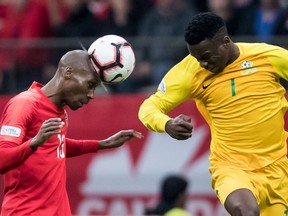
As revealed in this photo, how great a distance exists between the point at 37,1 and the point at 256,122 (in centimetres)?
654

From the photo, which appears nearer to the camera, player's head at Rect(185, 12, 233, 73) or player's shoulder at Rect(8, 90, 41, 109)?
player's shoulder at Rect(8, 90, 41, 109)

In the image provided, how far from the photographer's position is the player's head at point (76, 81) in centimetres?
969

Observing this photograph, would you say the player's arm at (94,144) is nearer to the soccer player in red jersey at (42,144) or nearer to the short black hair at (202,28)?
the soccer player in red jersey at (42,144)

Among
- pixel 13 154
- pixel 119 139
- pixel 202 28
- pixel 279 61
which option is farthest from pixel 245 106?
pixel 13 154

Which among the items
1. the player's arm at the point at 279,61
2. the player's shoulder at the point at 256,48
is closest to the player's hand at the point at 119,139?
the player's shoulder at the point at 256,48

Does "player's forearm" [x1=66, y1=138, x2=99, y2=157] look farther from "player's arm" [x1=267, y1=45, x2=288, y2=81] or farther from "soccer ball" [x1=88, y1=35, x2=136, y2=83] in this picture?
"player's arm" [x1=267, y1=45, x2=288, y2=81]

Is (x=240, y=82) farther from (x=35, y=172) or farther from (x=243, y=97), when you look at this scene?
(x=35, y=172)

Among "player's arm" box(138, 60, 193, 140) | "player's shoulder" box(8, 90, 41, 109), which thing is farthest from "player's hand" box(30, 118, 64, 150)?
"player's arm" box(138, 60, 193, 140)

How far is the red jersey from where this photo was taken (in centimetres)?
941

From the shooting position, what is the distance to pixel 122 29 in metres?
15.5

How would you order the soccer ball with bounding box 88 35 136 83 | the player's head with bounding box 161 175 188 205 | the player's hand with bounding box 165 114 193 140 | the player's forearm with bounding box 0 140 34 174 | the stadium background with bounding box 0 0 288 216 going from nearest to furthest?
the player's forearm with bounding box 0 140 34 174, the player's hand with bounding box 165 114 193 140, the soccer ball with bounding box 88 35 136 83, the player's head with bounding box 161 175 188 205, the stadium background with bounding box 0 0 288 216

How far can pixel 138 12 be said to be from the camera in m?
15.9

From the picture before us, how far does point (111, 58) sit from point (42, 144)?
1206mm

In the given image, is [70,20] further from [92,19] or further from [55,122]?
[55,122]
